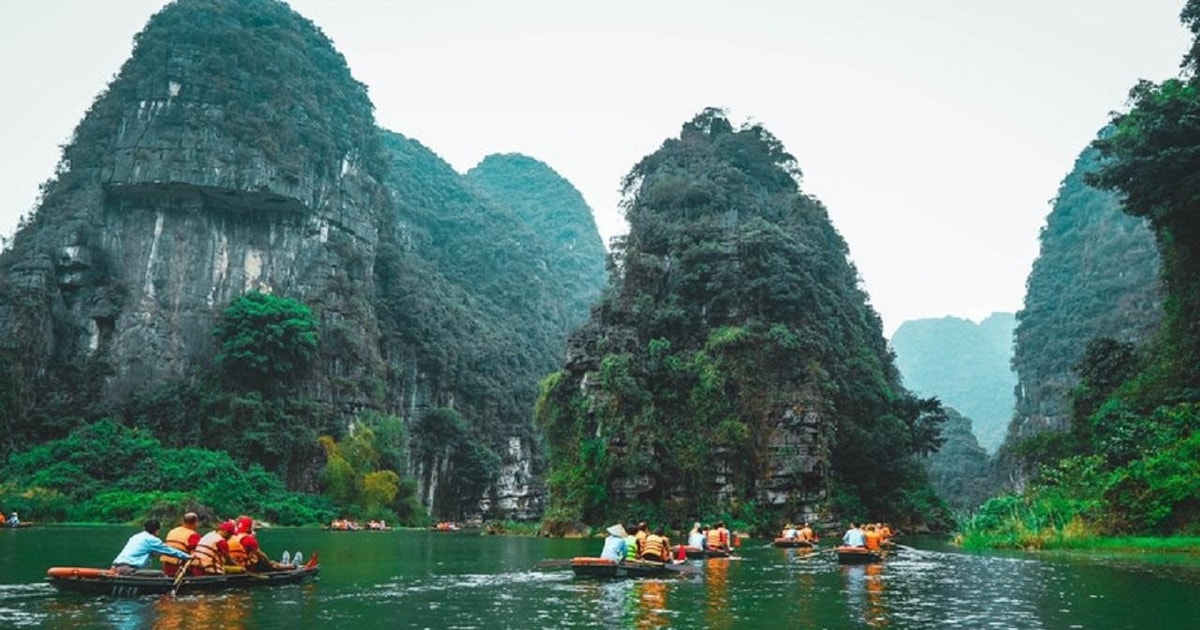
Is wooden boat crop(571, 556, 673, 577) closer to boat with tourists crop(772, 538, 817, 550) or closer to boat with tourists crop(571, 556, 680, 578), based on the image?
boat with tourists crop(571, 556, 680, 578)

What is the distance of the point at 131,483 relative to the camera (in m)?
48.6

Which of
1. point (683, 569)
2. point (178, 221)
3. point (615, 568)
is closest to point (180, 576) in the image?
point (615, 568)

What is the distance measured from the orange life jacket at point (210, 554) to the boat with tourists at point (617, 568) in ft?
21.3

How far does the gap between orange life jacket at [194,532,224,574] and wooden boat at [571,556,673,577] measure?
649cm

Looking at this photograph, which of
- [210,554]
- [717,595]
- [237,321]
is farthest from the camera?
[237,321]

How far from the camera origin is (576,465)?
43.7 m

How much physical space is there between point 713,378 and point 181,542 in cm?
3137

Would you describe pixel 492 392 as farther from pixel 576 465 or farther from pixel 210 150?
pixel 576 465

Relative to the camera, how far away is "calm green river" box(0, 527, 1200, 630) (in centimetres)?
1105

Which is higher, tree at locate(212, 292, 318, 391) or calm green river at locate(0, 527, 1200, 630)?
tree at locate(212, 292, 318, 391)

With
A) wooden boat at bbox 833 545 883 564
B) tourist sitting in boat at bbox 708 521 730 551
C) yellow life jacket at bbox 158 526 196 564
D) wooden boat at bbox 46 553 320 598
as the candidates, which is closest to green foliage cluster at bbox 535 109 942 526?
tourist sitting in boat at bbox 708 521 730 551

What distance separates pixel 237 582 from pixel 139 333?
51881 mm

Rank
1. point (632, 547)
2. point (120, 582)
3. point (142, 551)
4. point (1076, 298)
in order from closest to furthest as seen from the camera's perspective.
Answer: point (120, 582), point (142, 551), point (632, 547), point (1076, 298)

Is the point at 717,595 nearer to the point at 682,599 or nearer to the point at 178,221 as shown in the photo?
the point at 682,599
